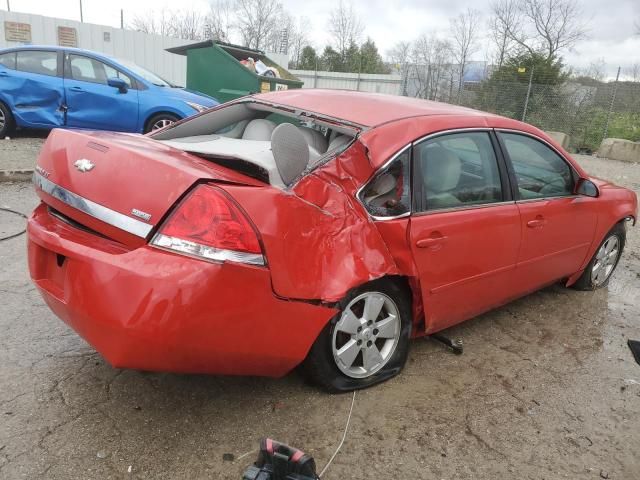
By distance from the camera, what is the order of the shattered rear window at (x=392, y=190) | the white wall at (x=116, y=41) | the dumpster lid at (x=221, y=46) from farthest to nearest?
the white wall at (x=116, y=41) < the dumpster lid at (x=221, y=46) < the shattered rear window at (x=392, y=190)

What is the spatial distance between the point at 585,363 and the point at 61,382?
3026 millimetres

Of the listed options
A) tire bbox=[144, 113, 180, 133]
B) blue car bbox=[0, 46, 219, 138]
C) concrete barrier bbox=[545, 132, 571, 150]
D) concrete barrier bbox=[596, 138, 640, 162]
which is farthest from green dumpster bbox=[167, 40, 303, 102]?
concrete barrier bbox=[596, 138, 640, 162]

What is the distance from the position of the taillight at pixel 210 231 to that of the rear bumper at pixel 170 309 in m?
0.04

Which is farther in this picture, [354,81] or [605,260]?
[354,81]

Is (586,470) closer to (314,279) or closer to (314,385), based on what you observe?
(314,385)

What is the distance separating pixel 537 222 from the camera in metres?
3.32

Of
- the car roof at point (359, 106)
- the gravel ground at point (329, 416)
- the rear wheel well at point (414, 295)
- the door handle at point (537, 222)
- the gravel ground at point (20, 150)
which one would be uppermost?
the car roof at point (359, 106)

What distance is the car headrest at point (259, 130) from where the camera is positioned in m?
3.23

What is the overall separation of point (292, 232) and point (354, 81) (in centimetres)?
2419

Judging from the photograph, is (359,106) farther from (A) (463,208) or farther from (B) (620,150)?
(B) (620,150)

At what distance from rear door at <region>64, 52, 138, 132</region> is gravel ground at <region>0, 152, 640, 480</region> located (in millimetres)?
5442

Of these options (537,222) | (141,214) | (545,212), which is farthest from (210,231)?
(545,212)

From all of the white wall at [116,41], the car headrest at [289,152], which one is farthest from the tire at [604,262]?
the white wall at [116,41]

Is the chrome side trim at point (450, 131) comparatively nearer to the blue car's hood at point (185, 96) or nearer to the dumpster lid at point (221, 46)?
the blue car's hood at point (185, 96)
